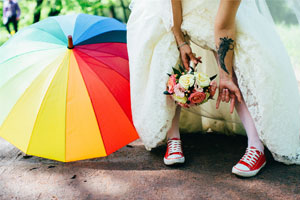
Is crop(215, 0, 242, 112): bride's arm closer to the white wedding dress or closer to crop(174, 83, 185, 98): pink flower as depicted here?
the white wedding dress

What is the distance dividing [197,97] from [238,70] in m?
0.34

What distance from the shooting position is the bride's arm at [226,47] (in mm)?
1933

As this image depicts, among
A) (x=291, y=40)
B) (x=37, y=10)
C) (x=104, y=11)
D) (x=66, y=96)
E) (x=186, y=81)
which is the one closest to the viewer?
(x=186, y=81)

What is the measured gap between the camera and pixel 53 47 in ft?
8.06

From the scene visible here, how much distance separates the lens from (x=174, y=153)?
7.32 ft

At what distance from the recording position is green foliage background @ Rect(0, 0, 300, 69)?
3.00 meters

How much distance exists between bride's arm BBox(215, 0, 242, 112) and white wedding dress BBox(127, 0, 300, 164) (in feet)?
0.17

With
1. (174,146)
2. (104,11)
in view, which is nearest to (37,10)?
(104,11)

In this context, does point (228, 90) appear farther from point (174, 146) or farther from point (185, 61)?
point (174, 146)

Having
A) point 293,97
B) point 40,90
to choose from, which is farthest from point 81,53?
point 293,97

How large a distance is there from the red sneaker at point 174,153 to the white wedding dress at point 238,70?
102 mm

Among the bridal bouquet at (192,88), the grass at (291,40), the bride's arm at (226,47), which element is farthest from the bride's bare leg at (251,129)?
the grass at (291,40)

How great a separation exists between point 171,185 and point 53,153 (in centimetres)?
81

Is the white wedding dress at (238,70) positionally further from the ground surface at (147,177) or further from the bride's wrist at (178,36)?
the ground surface at (147,177)
